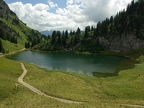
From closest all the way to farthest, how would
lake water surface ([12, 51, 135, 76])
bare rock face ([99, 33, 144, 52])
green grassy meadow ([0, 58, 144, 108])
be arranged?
green grassy meadow ([0, 58, 144, 108])
lake water surface ([12, 51, 135, 76])
bare rock face ([99, 33, 144, 52])

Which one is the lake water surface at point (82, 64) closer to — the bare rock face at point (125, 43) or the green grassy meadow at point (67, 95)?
the green grassy meadow at point (67, 95)

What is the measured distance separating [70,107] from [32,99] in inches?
357

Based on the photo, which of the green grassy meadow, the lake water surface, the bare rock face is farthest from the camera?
the bare rock face

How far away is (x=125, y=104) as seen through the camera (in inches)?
1427

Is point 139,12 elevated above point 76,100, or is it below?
above

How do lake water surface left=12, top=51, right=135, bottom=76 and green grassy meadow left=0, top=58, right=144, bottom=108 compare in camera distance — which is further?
lake water surface left=12, top=51, right=135, bottom=76

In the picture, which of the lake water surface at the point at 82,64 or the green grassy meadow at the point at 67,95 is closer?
the green grassy meadow at the point at 67,95

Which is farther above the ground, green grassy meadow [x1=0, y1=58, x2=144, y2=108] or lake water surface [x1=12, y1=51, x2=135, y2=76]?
green grassy meadow [x1=0, y1=58, x2=144, y2=108]

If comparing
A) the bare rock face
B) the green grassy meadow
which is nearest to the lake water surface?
the green grassy meadow

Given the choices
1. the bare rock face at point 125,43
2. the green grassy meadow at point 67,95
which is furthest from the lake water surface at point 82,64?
the bare rock face at point 125,43

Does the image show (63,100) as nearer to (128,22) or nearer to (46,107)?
(46,107)

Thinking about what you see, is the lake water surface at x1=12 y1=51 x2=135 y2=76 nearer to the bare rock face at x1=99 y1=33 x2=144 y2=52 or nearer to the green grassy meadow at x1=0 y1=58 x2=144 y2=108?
the green grassy meadow at x1=0 y1=58 x2=144 y2=108

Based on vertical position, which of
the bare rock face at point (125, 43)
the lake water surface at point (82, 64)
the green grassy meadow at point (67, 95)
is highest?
the bare rock face at point (125, 43)

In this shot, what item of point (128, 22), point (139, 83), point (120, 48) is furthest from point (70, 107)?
point (128, 22)
